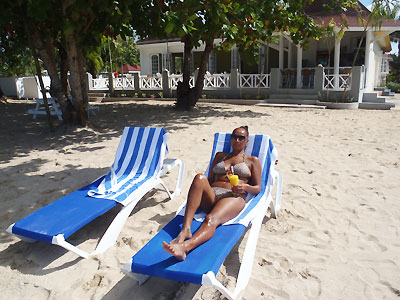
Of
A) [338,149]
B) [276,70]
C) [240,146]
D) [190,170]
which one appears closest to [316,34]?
[276,70]

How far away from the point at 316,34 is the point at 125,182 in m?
10.3

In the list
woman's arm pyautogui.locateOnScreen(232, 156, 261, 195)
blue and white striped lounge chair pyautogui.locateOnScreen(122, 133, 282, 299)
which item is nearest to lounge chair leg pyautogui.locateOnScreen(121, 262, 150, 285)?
blue and white striped lounge chair pyautogui.locateOnScreen(122, 133, 282, 299)

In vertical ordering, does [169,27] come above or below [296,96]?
above

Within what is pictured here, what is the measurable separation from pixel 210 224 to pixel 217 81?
15.3 m

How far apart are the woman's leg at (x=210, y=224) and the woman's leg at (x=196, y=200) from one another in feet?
0.31

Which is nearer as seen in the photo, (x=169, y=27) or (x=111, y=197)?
(x=111, y=197)

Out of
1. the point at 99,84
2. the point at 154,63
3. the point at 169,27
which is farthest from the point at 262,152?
the point at 154,63

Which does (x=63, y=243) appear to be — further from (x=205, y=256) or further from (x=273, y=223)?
(x=273, y=223)

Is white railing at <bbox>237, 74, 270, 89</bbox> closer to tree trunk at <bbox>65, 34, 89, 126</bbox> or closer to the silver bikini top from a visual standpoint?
tree trunk at <bbox>65, 34, 89, 126</bbox>

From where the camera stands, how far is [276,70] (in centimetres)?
1583

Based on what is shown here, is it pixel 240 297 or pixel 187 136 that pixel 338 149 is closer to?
pixel 187 136

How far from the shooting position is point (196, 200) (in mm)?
3123

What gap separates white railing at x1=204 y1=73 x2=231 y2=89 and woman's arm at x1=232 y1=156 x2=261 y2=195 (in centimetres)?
1405

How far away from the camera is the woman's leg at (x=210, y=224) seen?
98.2 inches
